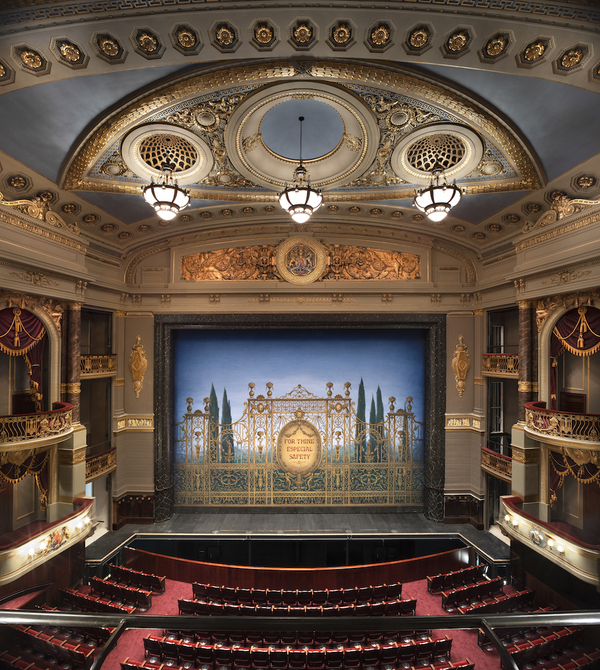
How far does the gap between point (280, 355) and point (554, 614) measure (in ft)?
37.4

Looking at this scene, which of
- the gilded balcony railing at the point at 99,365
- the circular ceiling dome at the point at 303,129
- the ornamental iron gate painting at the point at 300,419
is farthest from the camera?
the ornamental iron gate painting at the point at 300,419

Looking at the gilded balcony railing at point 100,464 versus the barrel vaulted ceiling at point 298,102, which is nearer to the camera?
the barrel vaulted ceiling at point 298,102

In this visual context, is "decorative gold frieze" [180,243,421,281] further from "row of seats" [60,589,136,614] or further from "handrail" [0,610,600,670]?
"handrail" [0,610,600,670]

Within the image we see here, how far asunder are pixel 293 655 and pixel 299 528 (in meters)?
4.77

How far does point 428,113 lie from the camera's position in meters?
6.96

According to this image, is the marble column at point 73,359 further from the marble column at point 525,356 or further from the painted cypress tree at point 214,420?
the marble column at point 525,356

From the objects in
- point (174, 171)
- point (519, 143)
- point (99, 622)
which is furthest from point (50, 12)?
point (519, 143)

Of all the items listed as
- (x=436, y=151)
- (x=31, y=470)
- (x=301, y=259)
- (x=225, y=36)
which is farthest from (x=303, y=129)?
(x=31, y=470)

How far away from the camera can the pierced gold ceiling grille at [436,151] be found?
25.8 ft

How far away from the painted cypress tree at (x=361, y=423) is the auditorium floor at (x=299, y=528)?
6.47 ft

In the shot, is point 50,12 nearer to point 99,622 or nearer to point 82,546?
point 99,622

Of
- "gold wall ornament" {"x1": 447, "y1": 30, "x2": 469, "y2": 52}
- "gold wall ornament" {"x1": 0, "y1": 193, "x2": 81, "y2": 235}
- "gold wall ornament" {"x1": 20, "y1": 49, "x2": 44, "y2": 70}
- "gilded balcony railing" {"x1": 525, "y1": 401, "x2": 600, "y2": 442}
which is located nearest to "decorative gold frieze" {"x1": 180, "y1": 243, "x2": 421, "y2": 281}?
"gold wall ornament" {"x1": 0, "y1": 193, "x2": 81, "y2": 235}

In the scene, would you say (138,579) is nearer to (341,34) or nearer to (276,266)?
(276,266)

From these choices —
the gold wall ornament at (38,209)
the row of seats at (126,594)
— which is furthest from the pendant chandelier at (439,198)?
the row of seats at (126,594)
